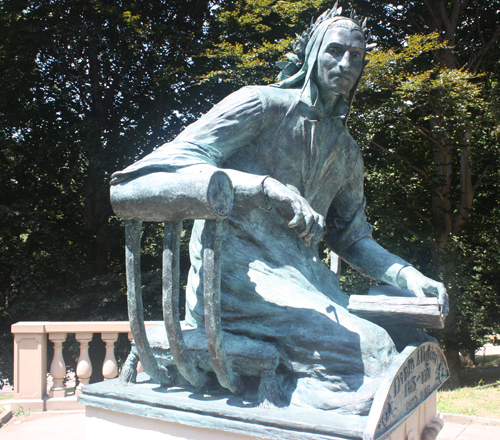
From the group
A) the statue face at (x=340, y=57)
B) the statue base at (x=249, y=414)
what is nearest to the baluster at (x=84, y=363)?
the statue base at (x=249, y=414)

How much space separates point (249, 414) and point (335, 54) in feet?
5.50

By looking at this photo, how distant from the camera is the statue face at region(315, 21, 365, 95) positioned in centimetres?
245

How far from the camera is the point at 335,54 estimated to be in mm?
2475

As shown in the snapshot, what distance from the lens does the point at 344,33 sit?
96.1 inches

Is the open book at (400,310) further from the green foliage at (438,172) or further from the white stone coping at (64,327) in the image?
the green foliage at (438,172)

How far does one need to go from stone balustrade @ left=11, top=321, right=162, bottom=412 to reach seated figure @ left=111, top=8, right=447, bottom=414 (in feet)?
8.17

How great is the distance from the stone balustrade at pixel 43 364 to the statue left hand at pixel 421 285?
8.95 feet

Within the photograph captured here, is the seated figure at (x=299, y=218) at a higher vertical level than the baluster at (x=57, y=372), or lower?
higher

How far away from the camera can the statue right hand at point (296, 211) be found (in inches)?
77.9

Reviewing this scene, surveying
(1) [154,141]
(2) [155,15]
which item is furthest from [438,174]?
(2) [155,15]

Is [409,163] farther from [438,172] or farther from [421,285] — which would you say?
[421,285]

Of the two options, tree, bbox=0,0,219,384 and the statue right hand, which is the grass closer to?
the statue right hand

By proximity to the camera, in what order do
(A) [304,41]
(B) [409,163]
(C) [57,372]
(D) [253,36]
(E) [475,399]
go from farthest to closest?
(D) [253,36]
(B) [409,163]
(E) [475,399]
(C) [57,372]
(A) [304,41]

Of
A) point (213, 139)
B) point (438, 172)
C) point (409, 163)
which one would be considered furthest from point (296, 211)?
point (438, 172)
